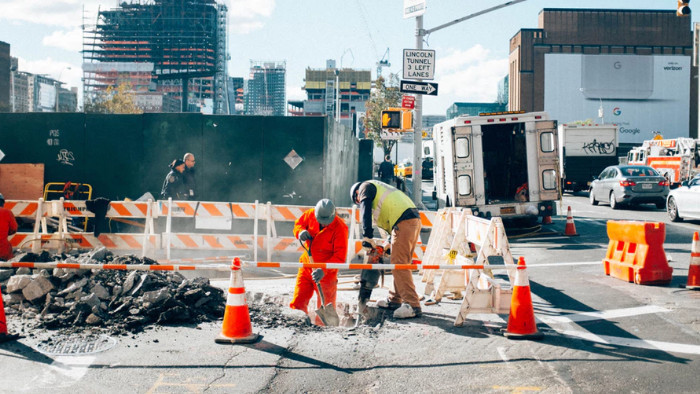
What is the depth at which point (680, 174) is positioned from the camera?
106ft

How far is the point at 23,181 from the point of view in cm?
1633

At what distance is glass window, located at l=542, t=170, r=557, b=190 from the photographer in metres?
16.2

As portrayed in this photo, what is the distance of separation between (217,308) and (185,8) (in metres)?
159

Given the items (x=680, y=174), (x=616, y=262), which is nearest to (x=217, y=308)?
(x=616, y=262)

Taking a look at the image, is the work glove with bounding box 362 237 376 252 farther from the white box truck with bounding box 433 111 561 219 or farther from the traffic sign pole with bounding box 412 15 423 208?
the traffic sign pole with bounding box 412 15 423 208

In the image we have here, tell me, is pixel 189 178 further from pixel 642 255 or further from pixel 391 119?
pixel 642 255

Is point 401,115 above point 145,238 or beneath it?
above

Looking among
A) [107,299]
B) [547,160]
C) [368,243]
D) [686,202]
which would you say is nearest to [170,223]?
[107,299]

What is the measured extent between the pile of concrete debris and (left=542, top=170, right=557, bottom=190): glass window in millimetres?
10286

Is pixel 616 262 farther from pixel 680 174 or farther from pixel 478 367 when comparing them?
pixel 680 174

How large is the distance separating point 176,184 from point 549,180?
29.0ft

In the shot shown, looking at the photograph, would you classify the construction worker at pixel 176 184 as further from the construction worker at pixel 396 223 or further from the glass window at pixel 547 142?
the glass window at pixel 547 142

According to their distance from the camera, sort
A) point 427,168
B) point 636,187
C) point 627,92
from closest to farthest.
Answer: point 636,187, point 427,168, point 627,92

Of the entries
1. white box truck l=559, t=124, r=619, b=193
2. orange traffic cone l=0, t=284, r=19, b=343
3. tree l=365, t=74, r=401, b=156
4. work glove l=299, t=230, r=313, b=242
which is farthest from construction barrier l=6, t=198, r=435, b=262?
tree l=365, t=74, r=401, b=156
